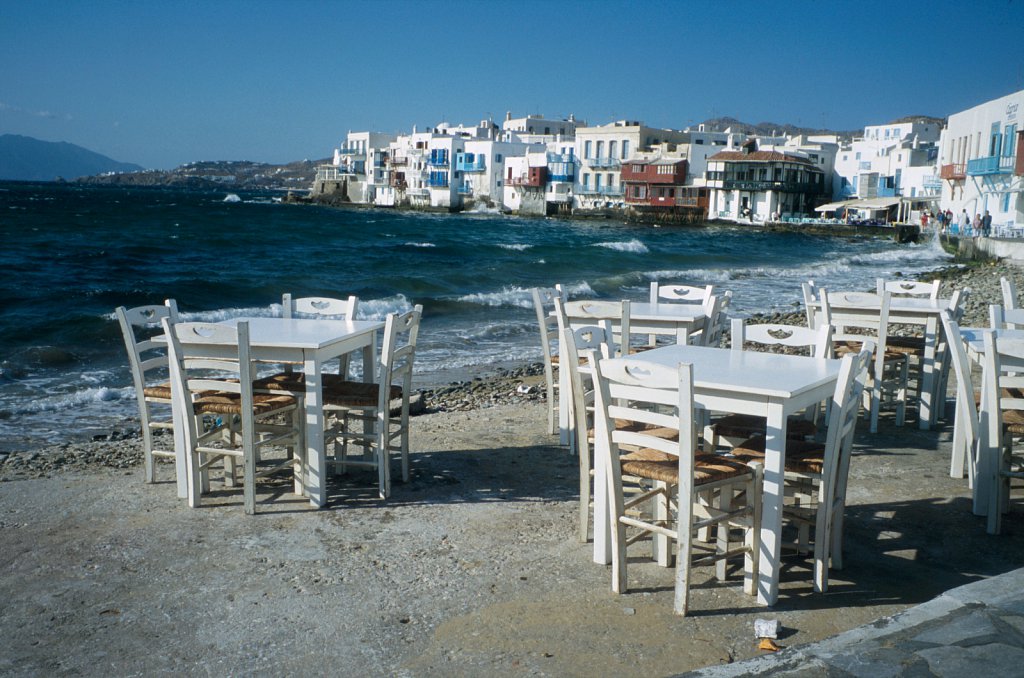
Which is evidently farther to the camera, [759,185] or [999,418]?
[759,185]

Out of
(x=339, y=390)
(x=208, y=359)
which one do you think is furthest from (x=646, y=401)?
(x=208, y=359)

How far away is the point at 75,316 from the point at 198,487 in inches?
533

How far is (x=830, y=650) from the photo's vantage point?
268 centimetres

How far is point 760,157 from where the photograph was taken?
65.3 m

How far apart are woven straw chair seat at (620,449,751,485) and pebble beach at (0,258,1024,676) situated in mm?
548

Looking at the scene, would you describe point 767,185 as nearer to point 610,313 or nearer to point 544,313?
point 544,313

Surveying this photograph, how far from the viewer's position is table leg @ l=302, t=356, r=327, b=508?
5.11 meters

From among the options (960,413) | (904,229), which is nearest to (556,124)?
(904,229)

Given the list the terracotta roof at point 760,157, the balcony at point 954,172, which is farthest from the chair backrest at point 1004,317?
the terracotta roof at point 760,157

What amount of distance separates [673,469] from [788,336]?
58.9 inches

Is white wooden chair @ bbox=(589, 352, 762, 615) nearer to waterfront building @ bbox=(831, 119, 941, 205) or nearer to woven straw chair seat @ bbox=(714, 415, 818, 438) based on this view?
woven straw chair seat @ bbox=(714, 415, 818, 438)

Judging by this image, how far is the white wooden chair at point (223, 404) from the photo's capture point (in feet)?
16.3

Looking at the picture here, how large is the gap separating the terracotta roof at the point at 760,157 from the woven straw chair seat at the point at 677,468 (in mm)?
64803

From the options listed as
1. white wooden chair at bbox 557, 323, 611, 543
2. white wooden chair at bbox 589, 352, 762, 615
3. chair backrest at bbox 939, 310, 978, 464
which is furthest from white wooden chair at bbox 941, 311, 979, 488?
white wooden chair at bbox 557, 323, 611, 543
